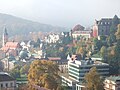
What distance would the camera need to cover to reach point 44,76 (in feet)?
126

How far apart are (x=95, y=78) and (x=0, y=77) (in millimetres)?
8304

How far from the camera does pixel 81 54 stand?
5788 cm

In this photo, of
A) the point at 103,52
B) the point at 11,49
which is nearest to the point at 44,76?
the point at 103,52

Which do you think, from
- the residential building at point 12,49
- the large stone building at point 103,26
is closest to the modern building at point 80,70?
the large stone building at point 103,26

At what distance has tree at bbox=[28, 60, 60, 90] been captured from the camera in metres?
38.2

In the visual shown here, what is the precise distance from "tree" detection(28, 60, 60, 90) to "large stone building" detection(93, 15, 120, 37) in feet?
92.2

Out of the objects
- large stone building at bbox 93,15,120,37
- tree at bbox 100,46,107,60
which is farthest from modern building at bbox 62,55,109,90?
large stone building at bbox 93,15,120,37

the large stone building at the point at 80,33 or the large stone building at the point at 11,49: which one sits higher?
the large stone building at the point at 80,33

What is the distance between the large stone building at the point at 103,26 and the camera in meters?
68.6

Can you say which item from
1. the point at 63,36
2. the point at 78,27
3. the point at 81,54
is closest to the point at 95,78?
the point at 81,54

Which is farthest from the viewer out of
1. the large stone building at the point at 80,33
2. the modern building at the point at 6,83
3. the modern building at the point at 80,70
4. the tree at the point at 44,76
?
the large stone building at the point at 80,33

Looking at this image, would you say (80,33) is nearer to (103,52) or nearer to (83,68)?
(103,52)

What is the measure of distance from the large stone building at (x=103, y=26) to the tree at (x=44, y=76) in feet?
92.2

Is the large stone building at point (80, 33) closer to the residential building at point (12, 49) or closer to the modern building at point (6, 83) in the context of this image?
the residential building at point (12, 49)
